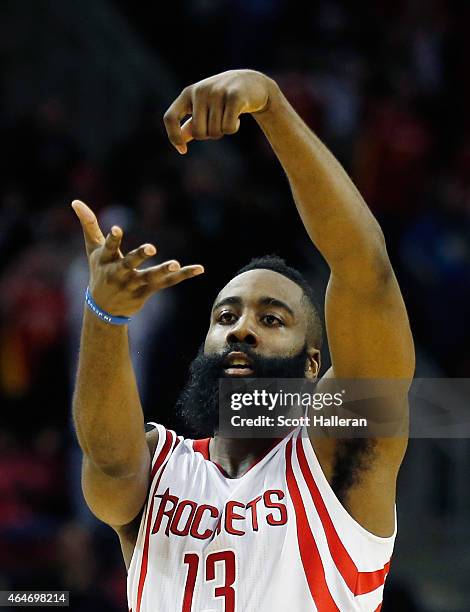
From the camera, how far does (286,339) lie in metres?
3.43

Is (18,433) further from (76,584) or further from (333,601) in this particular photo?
(333,601)

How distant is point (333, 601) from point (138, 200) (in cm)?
458

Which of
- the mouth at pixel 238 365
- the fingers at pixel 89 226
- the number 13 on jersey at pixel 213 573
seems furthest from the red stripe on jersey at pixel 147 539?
the fingers at pixel 89 226

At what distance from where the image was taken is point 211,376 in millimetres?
3436

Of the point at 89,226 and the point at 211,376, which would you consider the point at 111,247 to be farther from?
the point at 211,376

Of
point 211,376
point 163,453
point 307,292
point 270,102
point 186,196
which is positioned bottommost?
point 163,453

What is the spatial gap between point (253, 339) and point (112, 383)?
17.8 inches

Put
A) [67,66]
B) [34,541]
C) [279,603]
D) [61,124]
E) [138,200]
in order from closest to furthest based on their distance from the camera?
[279,603] < [34,541] < [138,200] < [61,124] < [67,66]

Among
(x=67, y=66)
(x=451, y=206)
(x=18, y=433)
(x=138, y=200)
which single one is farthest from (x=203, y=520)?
(x=67, y=66)

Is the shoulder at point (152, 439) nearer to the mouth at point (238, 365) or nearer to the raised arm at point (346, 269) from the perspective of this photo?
the mouth at point (238, 365)

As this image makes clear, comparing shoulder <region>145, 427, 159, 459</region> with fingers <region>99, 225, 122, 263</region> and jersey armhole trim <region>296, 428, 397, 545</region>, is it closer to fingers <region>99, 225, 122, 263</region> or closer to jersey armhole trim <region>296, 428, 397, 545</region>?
jersey armhole trim <region>296, 428, 397, 545</region>

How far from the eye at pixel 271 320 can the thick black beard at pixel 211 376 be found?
100 millimetres

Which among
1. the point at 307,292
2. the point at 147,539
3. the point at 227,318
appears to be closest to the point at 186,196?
the point at 307,292

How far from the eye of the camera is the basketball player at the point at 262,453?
294 centimetres
